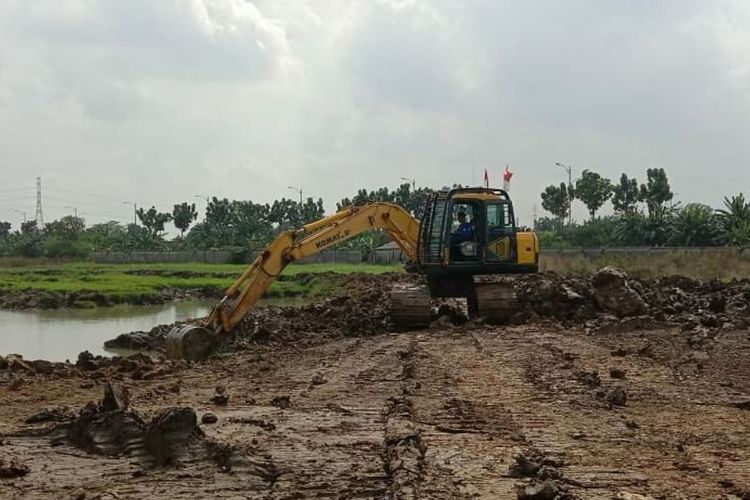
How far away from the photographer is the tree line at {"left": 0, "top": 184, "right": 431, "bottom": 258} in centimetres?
9362

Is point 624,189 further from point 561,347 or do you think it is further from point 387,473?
point 387,473

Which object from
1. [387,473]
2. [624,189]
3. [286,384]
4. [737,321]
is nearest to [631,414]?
[387,473]

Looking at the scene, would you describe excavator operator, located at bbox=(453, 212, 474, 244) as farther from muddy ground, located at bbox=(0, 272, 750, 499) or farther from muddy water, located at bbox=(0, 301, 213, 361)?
muddy water, located at bbox=(0, 301, 213, 361)

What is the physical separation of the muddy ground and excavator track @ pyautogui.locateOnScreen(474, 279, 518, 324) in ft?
6.92

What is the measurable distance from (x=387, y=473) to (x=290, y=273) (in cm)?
4881

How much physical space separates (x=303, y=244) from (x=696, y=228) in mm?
51028

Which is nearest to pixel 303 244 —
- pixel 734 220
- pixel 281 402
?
pixel 281 402

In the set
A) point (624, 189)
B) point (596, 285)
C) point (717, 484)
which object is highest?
point (624, 189)

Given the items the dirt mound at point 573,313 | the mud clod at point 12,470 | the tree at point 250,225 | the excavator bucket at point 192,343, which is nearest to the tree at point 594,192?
the tree at point 250,225

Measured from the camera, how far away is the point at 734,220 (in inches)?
2286

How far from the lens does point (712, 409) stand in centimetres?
965

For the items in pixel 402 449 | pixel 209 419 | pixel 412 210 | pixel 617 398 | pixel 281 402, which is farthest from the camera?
pixel 412 210

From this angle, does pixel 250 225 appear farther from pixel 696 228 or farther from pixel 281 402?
pixel 281 402

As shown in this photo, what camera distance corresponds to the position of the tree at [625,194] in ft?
275
